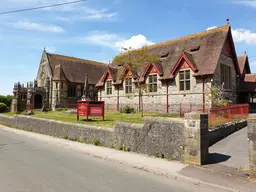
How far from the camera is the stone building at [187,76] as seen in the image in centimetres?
2186

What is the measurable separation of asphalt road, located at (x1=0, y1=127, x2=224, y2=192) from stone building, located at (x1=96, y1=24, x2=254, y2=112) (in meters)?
15.8

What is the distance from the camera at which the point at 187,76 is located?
23.0 metres

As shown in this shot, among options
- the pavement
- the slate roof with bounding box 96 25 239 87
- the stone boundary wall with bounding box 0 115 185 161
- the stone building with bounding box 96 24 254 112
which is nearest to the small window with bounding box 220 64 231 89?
the stone building with bounding box 96 24 254 112

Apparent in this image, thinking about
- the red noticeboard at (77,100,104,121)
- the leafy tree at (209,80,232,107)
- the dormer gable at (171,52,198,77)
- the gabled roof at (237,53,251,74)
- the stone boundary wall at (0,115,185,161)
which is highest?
the gabled roof at (237,53,251,74)

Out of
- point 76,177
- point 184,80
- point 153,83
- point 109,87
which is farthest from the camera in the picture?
point 109,87

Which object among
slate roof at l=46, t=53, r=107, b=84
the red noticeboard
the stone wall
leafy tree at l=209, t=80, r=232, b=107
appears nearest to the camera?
the stone wall

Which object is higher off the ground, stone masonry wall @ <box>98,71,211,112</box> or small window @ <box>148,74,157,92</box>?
small window @ <box>148,74,157,92</box>

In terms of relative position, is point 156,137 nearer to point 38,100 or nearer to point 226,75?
point 226,75

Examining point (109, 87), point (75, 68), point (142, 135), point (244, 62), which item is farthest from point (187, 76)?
point (75, 68)

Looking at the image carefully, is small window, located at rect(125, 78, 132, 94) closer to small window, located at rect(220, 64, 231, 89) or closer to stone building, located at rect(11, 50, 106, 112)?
small window, located at rect(220, 64, 231, 89)

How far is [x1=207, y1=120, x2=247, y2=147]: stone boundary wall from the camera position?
10391mm

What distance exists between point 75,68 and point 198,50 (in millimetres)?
31799

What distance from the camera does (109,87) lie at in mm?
31766

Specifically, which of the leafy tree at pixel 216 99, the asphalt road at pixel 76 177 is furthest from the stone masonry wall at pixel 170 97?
the asphalt road at pixel 76 177
